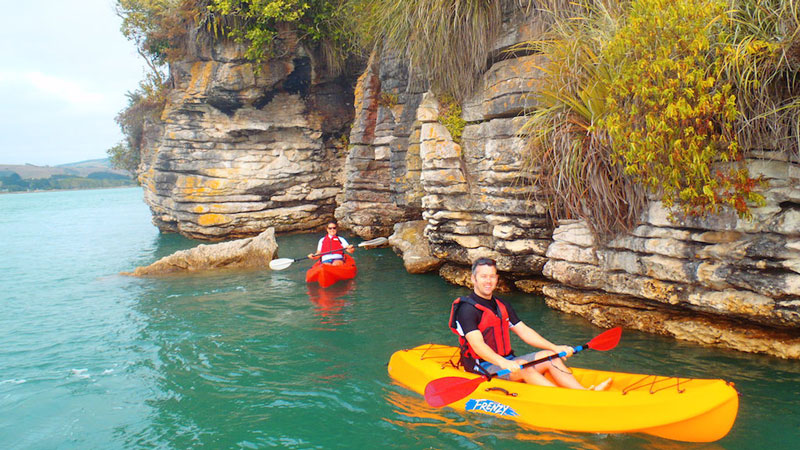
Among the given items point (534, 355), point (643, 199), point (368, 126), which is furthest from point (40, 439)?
point (368, 126)

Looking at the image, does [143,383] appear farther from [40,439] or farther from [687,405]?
[687,405]

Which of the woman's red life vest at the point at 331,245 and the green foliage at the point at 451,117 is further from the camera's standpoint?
the woman's red life vest at the point at 331,245

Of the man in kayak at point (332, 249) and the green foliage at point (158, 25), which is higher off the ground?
the green foliage at point (158, 25)

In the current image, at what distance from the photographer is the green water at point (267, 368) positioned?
4.21 m

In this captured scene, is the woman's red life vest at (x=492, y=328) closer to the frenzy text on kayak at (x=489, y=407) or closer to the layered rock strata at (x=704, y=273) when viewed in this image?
the frenzy text on kayak at (x=489, y=407)

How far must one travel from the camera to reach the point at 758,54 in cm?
440

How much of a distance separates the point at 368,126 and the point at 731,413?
11.3m

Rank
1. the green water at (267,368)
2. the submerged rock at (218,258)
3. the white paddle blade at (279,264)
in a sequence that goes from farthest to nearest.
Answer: the submerged rock at (218,258) → the white paddle blade at (279,264) → the green water at (267,368)

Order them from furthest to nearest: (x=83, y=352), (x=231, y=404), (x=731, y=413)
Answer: (x=83, y=352) < (x=231, y=404) < (x=731, y=413)

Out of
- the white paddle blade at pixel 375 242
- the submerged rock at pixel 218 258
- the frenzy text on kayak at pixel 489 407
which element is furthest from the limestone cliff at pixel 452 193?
the submerged rock at pixel 218 258

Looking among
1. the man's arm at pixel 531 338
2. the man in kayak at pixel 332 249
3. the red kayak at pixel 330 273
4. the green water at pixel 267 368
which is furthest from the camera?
the man in kayak at pixel 332 249

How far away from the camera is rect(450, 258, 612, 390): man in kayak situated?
4.25 m

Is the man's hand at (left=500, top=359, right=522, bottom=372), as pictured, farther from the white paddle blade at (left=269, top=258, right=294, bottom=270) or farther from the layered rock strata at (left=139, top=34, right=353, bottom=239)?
the layered rock strata at (left=139, top=34, right=353, bottom=239)

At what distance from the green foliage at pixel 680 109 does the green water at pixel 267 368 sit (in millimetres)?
1740
